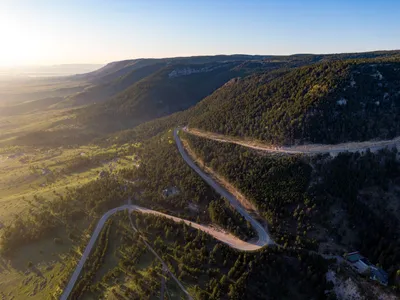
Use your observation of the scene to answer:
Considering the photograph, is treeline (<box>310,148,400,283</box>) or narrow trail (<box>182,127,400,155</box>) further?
narrow trail (<box>182,127,400,155</box>)

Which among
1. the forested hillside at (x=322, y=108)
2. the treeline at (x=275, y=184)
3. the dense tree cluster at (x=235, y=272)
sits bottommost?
the dense tree cluster at (x=235, y=272)

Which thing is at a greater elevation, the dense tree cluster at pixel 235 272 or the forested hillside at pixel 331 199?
the forested hillside at pixel 331 199

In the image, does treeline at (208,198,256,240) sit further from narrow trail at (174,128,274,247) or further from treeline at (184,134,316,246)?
treeline at (184,134,316,246)

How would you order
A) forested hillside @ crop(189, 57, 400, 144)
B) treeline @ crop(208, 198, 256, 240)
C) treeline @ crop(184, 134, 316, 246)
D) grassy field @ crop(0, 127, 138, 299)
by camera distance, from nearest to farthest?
treeline @ crop(184, 134, 316, 246), treeline @ crop(208, 198, 256, 240), grassy field @ crop(0, 127, 138, 299), forested hillside @ crop(189, 57, 400, 144)

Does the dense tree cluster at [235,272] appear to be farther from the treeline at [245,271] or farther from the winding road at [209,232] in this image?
the winding road at [209,232]

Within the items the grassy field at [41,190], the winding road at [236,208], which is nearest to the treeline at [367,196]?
the winding road at [236,208]

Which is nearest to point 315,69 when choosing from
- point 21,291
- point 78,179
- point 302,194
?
point 302,194

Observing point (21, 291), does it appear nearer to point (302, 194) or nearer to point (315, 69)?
point (302, 194)

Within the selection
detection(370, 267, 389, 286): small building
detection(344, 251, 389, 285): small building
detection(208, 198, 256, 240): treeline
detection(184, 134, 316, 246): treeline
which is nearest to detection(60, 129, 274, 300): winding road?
detection(208, 198, 256, 240): treeline

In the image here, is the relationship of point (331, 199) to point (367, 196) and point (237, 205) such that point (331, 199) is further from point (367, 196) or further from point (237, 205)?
point (237, 205)
